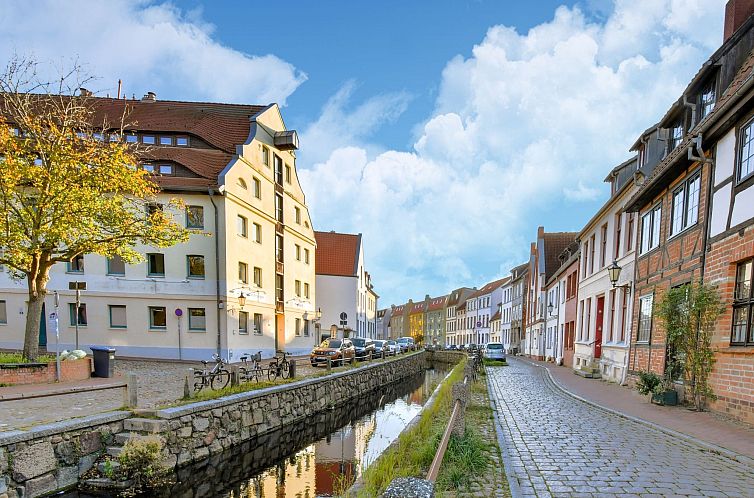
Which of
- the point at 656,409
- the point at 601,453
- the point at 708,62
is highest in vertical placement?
the point at 708,62

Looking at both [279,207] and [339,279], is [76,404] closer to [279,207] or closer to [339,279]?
[279,207]

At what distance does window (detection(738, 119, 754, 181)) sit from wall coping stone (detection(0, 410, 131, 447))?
41.3ft

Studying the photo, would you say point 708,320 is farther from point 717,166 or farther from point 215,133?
point 215,133

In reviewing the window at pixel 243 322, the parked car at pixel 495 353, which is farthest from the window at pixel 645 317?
the window at pixel 243 322

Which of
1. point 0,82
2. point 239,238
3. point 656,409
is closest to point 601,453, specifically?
point 656,409

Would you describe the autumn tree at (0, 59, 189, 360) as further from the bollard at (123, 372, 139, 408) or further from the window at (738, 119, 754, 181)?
the window at (738, 119, 754, 181)

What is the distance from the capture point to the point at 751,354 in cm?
768

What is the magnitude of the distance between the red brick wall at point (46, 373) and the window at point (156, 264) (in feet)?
27.7

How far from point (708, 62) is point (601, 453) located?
9669mm

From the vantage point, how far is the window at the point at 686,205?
1061 centimetres

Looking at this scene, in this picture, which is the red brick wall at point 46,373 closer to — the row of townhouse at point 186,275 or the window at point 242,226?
the row of townhouse at point 186,275

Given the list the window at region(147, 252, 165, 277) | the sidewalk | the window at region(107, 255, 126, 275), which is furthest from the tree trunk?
the sidewalk

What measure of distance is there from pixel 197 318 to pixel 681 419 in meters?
20.0

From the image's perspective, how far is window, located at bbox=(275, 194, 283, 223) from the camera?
1087 inches
